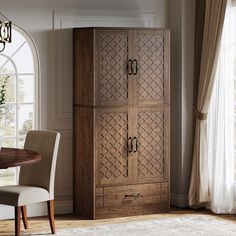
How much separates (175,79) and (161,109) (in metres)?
0.50

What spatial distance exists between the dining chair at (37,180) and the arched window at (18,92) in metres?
0.44

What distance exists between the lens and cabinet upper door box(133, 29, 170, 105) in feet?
20.5

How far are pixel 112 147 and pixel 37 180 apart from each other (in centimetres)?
87

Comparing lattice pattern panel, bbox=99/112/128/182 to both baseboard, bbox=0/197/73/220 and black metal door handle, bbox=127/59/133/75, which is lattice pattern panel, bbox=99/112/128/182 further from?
baseboard, bbox=0/197/73/220

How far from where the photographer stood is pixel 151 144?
638 cm

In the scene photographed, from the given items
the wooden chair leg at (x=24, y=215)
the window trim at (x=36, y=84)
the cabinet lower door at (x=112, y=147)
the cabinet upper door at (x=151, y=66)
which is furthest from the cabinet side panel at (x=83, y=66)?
the wooden chair leg at (x=24, y=215)

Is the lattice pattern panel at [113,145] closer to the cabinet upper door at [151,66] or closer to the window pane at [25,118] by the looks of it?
the cabinet upper door at [151,66]

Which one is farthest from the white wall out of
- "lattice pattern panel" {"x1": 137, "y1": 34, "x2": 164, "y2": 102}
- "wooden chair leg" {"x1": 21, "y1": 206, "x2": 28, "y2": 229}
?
"lattice pattern panel" {"x1": 137, "y1": 34, "x2": 164, "y2": 102}

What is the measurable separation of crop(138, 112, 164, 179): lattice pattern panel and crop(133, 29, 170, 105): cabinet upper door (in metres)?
0.16

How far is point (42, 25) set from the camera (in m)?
6.20

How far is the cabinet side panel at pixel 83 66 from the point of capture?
6.05 m

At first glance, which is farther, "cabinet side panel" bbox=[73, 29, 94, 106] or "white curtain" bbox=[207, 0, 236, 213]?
"white curtain" bbox=[207, 0, 236, 213]

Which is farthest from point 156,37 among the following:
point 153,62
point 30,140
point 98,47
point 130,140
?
point 30,140

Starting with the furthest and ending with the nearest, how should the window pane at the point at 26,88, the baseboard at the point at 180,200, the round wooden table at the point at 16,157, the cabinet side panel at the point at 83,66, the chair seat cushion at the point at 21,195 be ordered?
the baseboard at the point at 180,200, the window pane at the point at 26,88, the cabinet side panel at the point at 83,66, the chair seat cushion at the point at 21,195, the round wooden table at the point at 16,157
